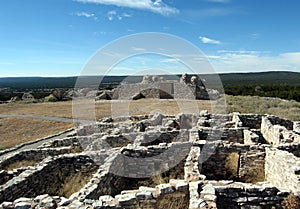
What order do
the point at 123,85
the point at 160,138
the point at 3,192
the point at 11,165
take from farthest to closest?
the point at 123,85, the point at 160,138, the point at 11,165, the point at 3,192

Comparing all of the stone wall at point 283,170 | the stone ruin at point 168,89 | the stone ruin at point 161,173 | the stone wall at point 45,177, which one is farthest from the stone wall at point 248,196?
the stone ruin at point 168,89

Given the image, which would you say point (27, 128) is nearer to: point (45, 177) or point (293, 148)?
point (45, 177)

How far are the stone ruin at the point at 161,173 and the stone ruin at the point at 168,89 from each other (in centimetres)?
2504

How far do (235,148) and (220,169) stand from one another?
2.75ft

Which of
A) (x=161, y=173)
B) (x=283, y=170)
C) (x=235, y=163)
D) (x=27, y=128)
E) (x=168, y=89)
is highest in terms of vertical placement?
(x=168, y=89)

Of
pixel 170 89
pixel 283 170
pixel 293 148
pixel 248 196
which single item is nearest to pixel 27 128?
pixel 170 89

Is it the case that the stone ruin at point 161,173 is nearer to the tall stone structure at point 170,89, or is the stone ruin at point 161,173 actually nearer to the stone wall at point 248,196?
the stone wall at point 248,196

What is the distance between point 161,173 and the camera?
909 cm

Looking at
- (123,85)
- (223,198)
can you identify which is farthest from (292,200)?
(123,85)

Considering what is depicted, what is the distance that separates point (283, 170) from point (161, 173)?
354 centimetres

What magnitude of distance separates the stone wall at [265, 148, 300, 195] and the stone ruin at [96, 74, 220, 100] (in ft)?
98.6

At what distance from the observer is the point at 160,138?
495 inches

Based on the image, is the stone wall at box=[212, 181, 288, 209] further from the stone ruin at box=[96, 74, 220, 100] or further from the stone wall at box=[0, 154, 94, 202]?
the stone ruin at box=[96, 74, 220, 100]

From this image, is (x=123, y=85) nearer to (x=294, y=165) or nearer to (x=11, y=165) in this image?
(x=11, y=165)
